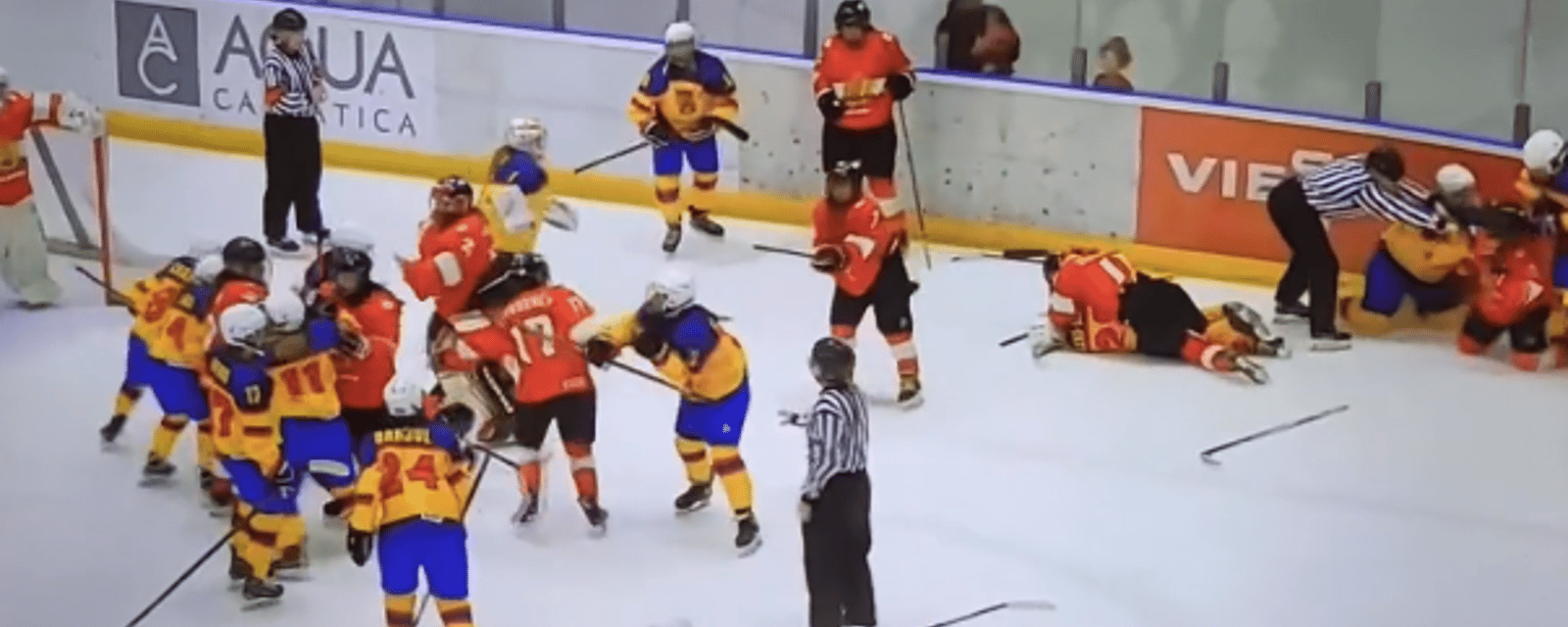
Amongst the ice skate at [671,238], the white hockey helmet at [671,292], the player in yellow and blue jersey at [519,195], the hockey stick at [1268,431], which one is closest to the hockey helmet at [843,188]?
the player in yellow and blue jersey at [519,195]

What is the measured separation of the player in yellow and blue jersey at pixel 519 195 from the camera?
991cm

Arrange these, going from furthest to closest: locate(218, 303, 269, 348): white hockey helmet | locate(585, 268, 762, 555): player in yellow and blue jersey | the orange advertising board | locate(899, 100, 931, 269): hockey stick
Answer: locate(899, 100, 931, 269): hockey stick → the orange advertising board → locate(585, 268, 762, 555): player in yellow and blue jersey → locate(218, 303, 269, 348): white hockey helmet

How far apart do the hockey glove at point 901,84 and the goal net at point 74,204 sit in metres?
2.91

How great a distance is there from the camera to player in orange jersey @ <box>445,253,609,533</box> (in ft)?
28.3

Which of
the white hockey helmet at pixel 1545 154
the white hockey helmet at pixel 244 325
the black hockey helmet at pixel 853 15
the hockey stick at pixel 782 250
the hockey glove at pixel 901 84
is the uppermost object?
the black hockey helmet at pixel 853 15

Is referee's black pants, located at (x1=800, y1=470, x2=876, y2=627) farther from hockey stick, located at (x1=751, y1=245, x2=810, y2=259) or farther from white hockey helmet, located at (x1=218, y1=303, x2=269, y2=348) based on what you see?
hockey stick, located at (x1=751, y1=245, x2=810, y2=259)

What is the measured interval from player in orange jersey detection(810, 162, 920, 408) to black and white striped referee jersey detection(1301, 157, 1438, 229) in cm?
173

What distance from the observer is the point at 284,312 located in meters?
8.23

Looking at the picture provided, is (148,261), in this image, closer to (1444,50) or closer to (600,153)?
(600,153)

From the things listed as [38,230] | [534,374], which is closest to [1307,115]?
[534,374]

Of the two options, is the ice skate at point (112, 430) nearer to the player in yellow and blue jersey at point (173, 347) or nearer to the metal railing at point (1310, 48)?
the player in yellow and blue jersey at point (173, 347)

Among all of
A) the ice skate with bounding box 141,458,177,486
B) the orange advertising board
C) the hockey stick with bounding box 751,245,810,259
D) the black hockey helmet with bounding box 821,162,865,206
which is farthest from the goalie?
the orange advertising board

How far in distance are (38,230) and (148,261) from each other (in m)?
0.66

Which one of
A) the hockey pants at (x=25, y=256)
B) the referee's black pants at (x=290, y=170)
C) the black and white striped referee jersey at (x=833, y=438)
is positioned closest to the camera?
the black and white striped referee jersey at (x=833, y=438)
